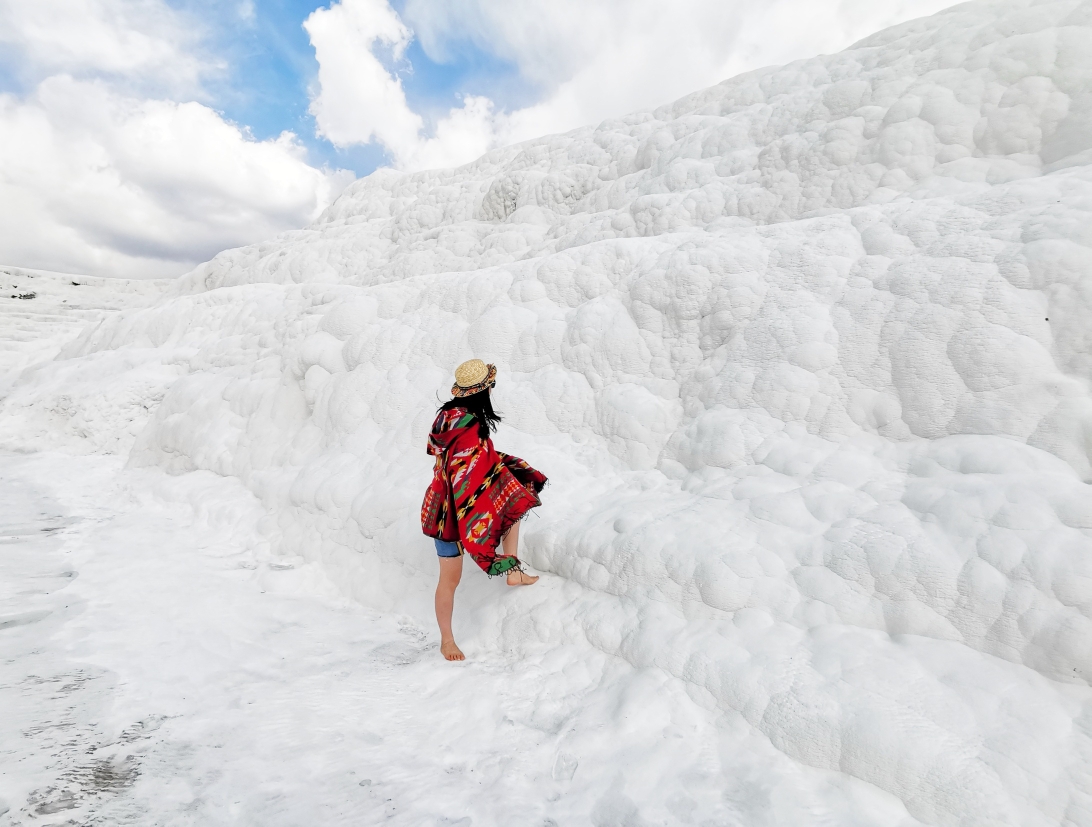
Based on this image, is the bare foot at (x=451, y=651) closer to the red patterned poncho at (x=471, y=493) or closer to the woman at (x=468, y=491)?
the woman at (x=468, y=491)

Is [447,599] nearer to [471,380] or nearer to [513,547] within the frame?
[513,547]

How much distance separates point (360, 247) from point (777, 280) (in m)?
11.2

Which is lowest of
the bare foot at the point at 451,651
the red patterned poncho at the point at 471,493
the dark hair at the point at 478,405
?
the bare foot at the point at 451,651

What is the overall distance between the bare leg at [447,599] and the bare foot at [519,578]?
28cm

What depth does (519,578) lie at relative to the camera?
2768 millimetres

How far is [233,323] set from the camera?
8.08 metres

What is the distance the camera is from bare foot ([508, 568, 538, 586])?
2744mm

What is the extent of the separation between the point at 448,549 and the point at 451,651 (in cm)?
50

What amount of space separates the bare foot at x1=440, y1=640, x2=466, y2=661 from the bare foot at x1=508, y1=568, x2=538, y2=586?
1.28ft

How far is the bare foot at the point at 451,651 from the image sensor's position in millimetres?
2609

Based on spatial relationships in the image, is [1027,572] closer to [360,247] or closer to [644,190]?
[644,190]

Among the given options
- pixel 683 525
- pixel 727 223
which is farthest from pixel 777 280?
pixel 727 223

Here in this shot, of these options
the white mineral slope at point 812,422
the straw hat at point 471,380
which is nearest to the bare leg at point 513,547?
the white mineral slope at point 812,422

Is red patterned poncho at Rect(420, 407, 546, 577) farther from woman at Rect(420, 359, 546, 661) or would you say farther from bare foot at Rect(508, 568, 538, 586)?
bare foot at Rect(508, 568, 538, 586)
